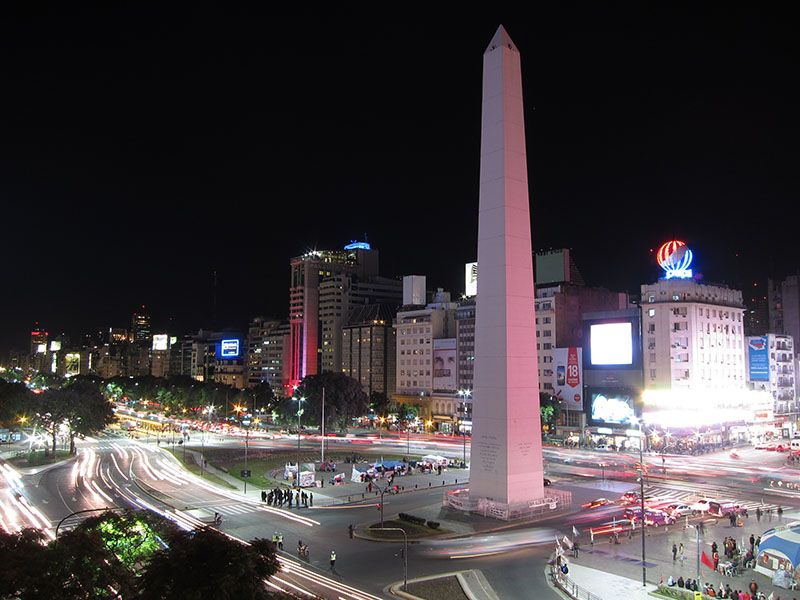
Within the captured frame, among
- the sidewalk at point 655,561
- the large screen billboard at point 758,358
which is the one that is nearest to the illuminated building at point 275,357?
the large screen billboard at point 758,358

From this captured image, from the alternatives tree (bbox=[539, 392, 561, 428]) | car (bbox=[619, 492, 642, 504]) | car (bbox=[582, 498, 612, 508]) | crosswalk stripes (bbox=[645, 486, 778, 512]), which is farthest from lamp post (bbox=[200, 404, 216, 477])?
tree (bbox=[539, 392, 561, 428])

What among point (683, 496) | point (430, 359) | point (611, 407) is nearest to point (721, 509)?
point (683, 496)

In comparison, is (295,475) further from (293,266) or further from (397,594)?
(293,266)

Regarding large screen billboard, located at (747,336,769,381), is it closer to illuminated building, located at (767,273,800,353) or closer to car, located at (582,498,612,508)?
illuminated building, located at (767,273,800,353)

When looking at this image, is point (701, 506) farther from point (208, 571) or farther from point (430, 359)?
point (430, 359)

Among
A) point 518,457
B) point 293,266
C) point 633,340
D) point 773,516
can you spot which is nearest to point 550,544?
point 518,457

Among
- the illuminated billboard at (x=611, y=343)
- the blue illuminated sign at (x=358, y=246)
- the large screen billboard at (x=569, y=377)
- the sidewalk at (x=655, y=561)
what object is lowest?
the sidewalk at (x=655, y=561)

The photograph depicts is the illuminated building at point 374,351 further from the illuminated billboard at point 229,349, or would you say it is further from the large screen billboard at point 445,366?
the illuminated billboard at point 229,349
